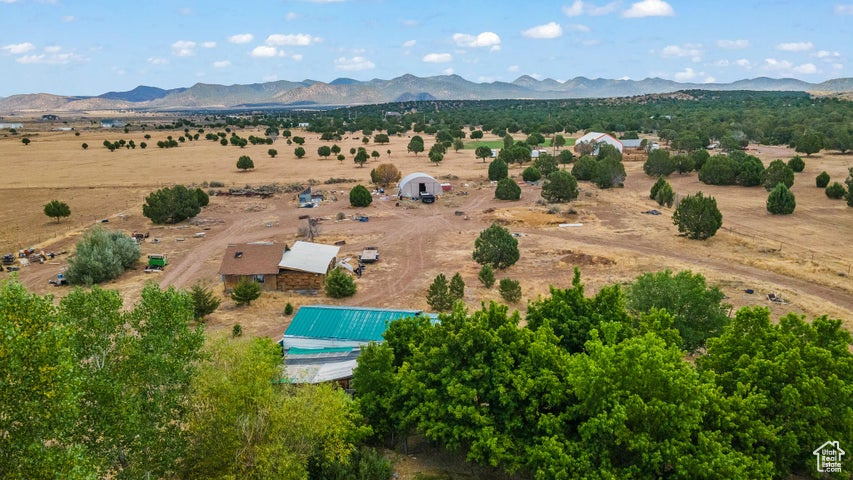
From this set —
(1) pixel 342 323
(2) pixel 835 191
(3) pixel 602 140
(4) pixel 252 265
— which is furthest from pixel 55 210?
(2) pixel 835 191

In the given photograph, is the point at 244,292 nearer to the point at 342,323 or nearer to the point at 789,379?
the point at 342,323

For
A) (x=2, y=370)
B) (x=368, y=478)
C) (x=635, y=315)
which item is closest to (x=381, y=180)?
(x=635, y=315)

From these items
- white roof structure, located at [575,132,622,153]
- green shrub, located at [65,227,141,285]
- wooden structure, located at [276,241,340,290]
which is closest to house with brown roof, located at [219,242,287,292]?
wooden structure, located at [276,241,340,290]

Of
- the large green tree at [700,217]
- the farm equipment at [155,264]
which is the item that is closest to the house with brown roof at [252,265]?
the farm equipment at [155,264]

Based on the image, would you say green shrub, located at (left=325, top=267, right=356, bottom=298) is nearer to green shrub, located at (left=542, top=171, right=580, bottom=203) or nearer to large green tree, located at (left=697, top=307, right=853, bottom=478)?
large green tree, located at (left=697, top=307, right=853, bottom=478)

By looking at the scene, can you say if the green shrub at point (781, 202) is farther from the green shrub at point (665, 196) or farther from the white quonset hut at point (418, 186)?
the white quonset hut at point (418, 186)

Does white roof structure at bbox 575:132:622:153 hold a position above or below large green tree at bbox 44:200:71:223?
above
